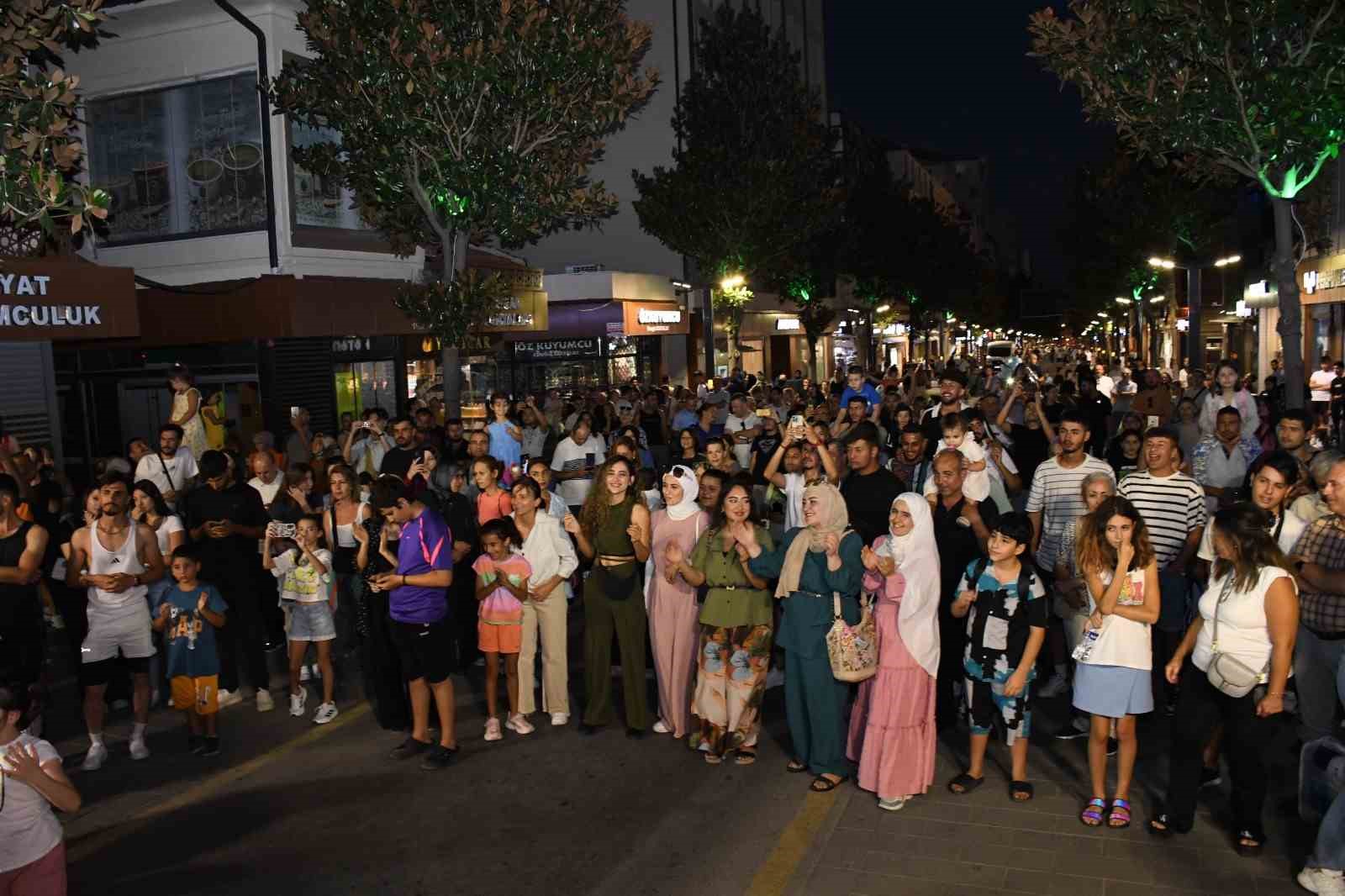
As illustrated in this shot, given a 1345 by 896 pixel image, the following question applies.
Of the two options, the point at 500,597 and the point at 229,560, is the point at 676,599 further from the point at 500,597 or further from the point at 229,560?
the point at 229,560

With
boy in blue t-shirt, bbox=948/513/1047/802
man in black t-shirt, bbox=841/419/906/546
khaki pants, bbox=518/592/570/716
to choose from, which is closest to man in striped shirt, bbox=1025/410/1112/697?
man in black t-shirt, bbox=841/419/906/546

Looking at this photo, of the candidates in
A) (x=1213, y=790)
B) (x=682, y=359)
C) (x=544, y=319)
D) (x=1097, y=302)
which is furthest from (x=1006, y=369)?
(x=1097, y=302)

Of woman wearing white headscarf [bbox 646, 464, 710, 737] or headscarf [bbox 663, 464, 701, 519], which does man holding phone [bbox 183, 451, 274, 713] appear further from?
headscarf [bbox 663, 464, 701, 519]

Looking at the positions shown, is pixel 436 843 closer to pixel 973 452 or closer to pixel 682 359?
pixel 973 452

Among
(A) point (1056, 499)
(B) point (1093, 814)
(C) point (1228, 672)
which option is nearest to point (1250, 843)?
(B) point (1093, 814)

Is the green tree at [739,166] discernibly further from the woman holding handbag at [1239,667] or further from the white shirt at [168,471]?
the woman holding handbag at [1239,667]

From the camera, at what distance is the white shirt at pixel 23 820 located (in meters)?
4.32

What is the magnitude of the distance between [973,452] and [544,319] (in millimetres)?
15008

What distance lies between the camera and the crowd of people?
5.75 m

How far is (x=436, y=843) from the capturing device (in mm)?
6125

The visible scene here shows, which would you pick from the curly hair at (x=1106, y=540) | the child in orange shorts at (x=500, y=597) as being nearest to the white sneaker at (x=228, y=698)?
the child in orange shorts at (x=500, y=597)

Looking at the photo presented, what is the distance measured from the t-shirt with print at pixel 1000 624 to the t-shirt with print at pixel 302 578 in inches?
184

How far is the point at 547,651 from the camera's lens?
26.0 feet

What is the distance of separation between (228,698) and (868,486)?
5213mm
